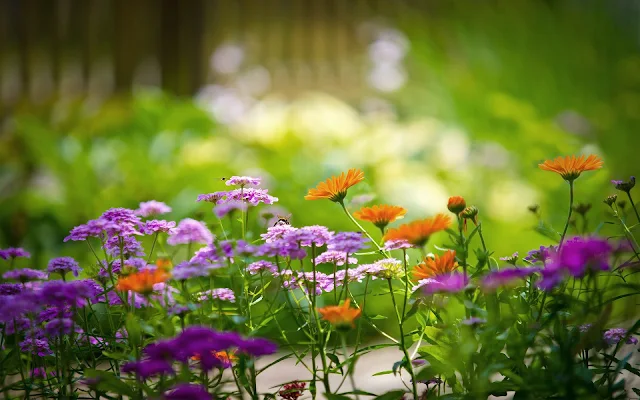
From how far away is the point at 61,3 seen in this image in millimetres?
3695

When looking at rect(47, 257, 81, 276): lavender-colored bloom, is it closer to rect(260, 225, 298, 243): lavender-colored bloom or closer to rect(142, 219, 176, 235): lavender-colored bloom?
rect(142, 219, 176, 235): lavender-colored bloom

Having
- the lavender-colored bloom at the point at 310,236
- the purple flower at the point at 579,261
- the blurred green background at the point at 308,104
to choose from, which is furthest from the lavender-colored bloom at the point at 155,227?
the blurred green background at the point at 308,104

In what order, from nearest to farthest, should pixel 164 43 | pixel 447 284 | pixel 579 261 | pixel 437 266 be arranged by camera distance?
pixel 579 261 < pixel 447 284 < pixel 437 266 < pixel 164 43

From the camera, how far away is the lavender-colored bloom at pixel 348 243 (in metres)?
0.80

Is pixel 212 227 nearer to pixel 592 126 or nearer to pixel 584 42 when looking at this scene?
pixel 592 126

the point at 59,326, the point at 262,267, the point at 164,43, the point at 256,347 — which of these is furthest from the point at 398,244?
the point at 164,43

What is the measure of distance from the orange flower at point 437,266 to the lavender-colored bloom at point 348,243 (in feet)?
0.30

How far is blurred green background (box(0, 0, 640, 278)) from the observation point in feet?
8.66

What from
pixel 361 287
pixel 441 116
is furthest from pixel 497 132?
pixel 361 287

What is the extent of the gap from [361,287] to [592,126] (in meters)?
2.19

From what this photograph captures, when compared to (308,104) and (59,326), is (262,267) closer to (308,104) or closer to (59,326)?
(59,326)

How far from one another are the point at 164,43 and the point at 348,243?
345 centimetres

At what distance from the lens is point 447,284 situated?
→ 765 mm

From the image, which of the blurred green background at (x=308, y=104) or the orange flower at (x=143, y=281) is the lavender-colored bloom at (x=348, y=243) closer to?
the orange flower at (x=143, y=281)
